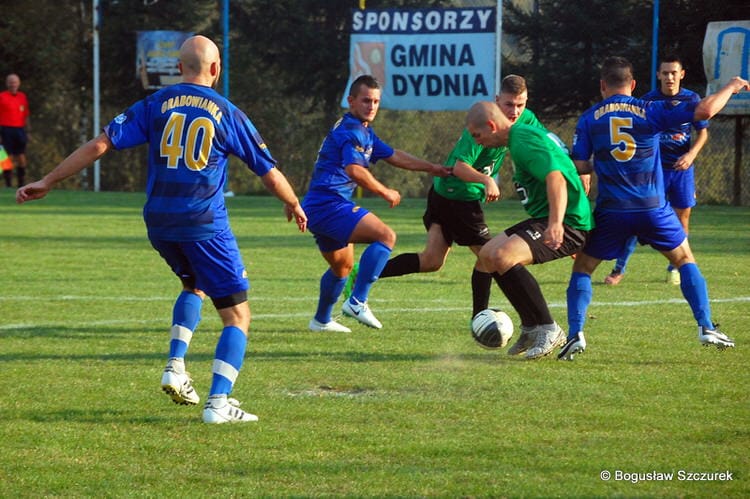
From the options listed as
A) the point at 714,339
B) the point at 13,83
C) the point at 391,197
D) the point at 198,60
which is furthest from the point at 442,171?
the point at 13,83

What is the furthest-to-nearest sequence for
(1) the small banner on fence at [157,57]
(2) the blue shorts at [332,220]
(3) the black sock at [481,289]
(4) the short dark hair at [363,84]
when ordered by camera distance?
(1) the small banner on fence at [157,57] → (2) the blue shorts at [332,220] → (4) the short dark hair at [363,84] → (3) the black sock at [481,289]

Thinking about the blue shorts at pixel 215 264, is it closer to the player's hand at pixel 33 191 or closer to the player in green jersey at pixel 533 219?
the player's hand at pixel 33 191

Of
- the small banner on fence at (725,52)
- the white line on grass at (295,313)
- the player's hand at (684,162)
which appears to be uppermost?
the small banner on fence at (725,52)

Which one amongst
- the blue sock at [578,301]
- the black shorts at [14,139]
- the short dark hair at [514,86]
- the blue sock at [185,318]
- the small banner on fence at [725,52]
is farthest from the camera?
the black shorts at [14,139]

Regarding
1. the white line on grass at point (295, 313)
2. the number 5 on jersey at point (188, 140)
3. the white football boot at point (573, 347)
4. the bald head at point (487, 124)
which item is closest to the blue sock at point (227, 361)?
the number 5 on jersey at point (188, 140)

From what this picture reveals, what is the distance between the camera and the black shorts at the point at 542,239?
23.9 feet

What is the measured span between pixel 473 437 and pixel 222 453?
1120 mm

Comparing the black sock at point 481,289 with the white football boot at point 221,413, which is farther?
the black sock at point 481,289

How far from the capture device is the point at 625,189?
25.1 feet

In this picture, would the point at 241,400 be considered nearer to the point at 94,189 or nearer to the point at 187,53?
the point at 187,53

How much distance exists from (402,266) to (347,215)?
779 millimetres

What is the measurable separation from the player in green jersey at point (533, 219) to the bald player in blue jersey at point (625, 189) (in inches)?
10.1

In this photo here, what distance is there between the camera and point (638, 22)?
74.6ft

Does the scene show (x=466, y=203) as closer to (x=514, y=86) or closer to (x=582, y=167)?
(x=514, y=86)
